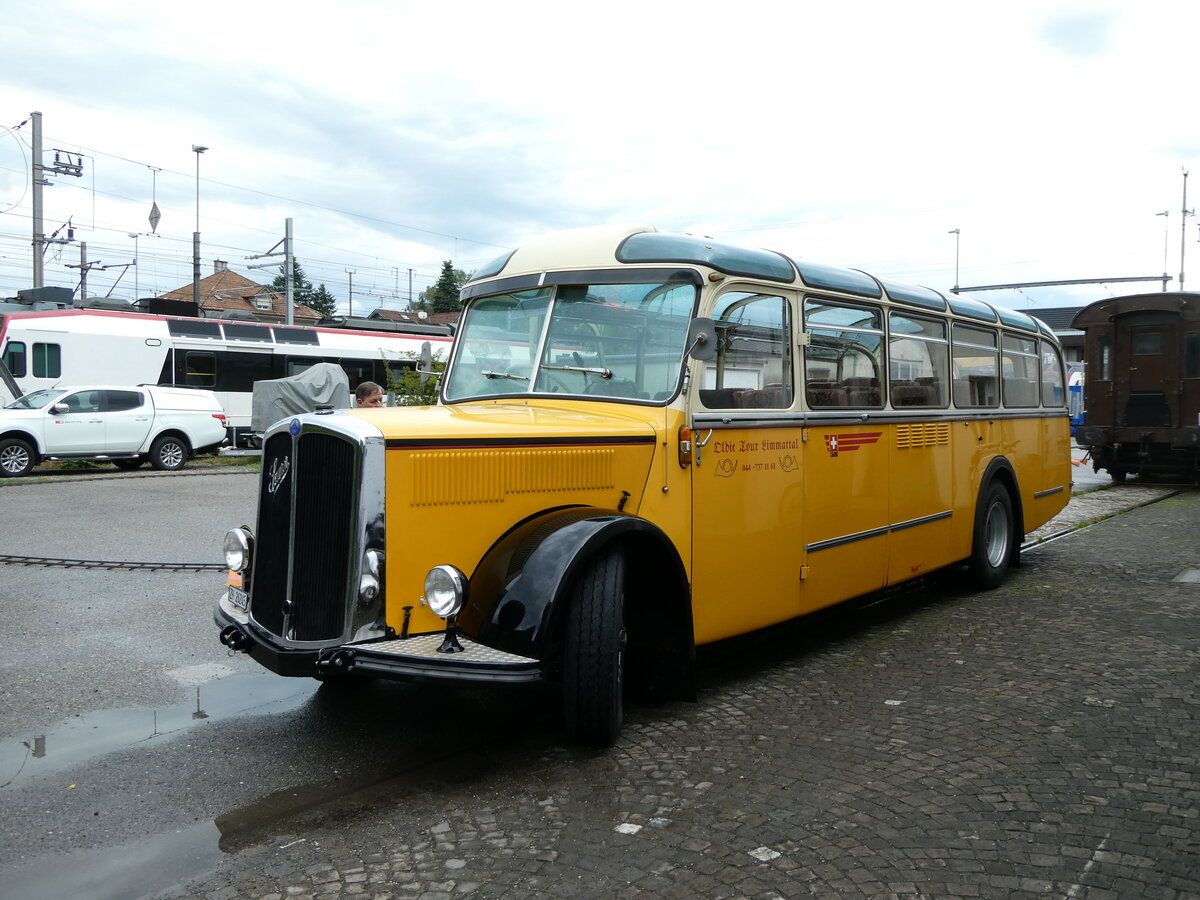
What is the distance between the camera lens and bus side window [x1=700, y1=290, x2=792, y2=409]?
17.3 ft

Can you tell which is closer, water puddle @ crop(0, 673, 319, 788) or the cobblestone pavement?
the cobblestone pavement

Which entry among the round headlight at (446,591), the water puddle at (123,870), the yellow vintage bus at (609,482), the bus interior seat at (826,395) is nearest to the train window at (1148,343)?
the yellow vintage bus at (609,482)

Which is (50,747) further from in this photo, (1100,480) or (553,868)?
(1100,480)

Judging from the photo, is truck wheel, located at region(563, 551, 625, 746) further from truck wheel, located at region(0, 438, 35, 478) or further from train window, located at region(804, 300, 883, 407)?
truck wheel, located at region(0, 438, 35, 478)

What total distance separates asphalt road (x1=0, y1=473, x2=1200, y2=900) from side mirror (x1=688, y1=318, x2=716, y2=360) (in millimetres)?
1791

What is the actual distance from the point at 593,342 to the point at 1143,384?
17133 mm

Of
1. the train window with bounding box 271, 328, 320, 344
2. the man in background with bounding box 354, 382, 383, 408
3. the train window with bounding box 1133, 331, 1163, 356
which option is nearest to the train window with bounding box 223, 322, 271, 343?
the train window with bounding box 271, 328, 320, 344

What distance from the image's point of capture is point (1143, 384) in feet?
62.5

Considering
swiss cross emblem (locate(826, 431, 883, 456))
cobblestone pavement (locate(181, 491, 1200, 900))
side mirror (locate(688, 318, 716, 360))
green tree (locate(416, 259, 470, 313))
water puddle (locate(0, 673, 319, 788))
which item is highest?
green tree (locate(416, 259, 470, 313))

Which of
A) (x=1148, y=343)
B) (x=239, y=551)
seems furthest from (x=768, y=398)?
(x=1148, y=343)

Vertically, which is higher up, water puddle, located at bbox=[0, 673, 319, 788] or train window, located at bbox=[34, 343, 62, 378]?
train window, located at bbox=[34, 343, 62, 378]

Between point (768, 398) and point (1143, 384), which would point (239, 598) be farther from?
point (1143, 384)

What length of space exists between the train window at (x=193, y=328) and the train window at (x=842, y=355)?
71.9 feet

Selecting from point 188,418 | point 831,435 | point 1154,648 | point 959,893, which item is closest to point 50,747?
point 959,893
